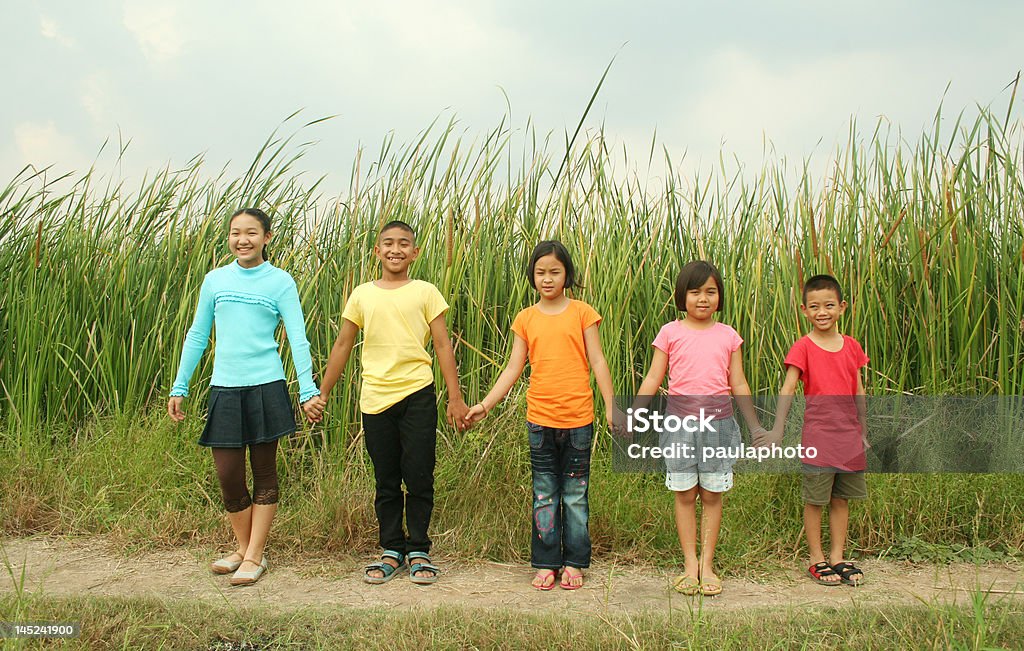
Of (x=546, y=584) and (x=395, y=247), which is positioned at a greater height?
(x=395, y=247)

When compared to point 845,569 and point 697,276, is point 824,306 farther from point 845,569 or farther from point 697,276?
point 845,569

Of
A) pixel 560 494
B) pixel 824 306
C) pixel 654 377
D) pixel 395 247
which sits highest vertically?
pixel 395 247

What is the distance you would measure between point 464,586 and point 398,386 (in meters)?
0.85

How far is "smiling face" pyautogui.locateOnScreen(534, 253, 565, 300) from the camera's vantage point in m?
2.91

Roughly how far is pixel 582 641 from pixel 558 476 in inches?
29.0

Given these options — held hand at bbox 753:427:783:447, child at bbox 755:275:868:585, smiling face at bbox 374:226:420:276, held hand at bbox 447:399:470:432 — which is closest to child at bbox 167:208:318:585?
smiling face at bbox 374:226:420:276

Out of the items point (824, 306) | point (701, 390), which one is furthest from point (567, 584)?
point (824, 306)

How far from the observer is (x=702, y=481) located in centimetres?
289

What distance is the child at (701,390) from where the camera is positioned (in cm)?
286

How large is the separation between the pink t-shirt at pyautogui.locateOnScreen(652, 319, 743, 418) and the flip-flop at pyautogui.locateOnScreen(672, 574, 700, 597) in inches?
25.6

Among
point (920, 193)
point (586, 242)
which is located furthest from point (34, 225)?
point (920, 193)

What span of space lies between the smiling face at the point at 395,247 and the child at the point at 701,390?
1053 mm

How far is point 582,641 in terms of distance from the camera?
2375 mm

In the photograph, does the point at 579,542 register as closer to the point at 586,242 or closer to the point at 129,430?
the point at 586,242
